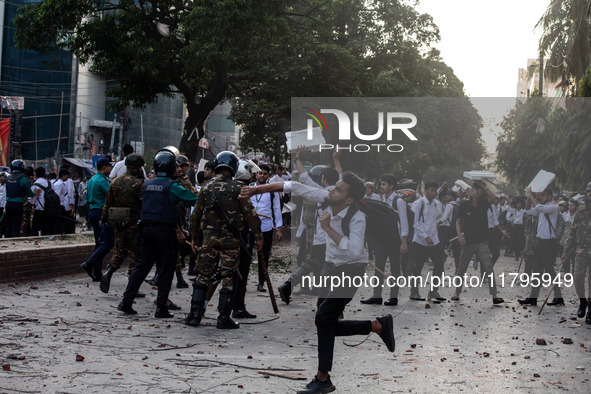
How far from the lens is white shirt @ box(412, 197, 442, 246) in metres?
10.8

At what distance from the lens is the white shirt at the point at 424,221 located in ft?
35.5

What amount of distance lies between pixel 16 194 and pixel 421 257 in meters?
8.35

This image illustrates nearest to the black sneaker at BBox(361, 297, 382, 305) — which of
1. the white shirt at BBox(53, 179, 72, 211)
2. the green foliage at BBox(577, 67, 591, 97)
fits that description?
the white shirt at BBox(53, 179, 72, 211)

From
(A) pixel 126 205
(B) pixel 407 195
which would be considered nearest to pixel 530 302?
(B) pixel 407 195

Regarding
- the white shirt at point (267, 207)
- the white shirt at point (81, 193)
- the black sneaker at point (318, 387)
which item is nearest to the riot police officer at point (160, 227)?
the white shirt at point (267, 207)

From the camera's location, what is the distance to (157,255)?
843 cm

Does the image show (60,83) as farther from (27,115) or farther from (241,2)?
(241,2)

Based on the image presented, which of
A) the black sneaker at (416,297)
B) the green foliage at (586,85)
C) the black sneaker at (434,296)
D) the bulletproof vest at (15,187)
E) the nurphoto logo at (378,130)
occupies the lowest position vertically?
the black sneaker at (416,297)

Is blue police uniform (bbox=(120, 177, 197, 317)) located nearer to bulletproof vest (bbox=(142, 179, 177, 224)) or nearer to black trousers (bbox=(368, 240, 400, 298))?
bulletproof vest (bbox=(142, 179, 177, 224))

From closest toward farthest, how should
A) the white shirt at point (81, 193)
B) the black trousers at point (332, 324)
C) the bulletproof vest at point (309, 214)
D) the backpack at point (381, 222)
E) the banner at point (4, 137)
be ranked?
1. the black trousers at point (332, 324)
2. the backpack at point (381, 222)
3. the bulletproof vest at point (309, 214)
4. the white shirt at point (81, 193)
5. the banner at point (4, 137)

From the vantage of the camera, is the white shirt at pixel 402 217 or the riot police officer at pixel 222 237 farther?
the white shirt at pixel 402 217

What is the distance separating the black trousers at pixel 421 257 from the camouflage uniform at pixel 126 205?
3997mm

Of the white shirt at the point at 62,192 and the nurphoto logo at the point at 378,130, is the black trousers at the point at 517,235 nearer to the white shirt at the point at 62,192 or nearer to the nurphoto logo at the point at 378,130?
the nurphoto logo at the point at 378,130

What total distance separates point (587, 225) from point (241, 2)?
8402 mm
